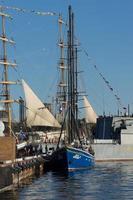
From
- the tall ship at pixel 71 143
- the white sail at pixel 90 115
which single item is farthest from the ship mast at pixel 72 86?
the white sail at pixel 90 115

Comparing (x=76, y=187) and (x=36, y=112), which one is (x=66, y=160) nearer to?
(x=76, y=187)

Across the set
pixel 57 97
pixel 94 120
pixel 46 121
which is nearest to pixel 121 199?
pixel 46 121

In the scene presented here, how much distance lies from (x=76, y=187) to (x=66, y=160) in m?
20.5

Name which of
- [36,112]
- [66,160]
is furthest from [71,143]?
[36,112]

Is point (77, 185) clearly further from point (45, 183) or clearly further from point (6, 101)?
point (6, 101)

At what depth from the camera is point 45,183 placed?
53.9 meters

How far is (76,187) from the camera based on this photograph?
50.1 m

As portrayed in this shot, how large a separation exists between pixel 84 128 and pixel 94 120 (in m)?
10.7

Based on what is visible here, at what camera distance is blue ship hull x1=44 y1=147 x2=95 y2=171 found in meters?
70.5

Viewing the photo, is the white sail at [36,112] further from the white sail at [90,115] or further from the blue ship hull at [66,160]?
the blue ship hull at [66,160]

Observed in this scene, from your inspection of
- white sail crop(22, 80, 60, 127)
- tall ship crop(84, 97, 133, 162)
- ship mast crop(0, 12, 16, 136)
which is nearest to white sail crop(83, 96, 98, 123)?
tall ship crop(84, 97, 133, 162)

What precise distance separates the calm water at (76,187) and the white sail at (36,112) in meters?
29.5

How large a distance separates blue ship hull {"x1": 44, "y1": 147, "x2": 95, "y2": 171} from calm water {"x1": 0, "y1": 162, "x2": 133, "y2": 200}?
17.0 ft

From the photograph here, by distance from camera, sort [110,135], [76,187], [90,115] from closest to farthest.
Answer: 1. [76,187]
2. [110,135]
3. [90,115]
